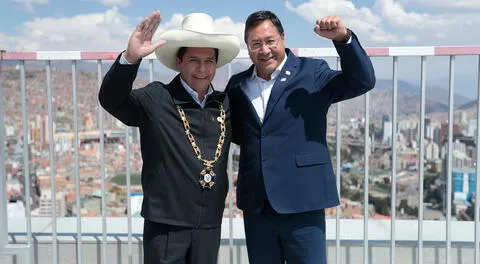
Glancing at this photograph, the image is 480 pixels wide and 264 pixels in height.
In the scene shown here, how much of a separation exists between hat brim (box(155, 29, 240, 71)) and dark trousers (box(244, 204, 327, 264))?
774 millimetres

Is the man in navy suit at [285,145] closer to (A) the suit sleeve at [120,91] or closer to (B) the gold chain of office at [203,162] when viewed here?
(B) the gold chain of office at [203,162]

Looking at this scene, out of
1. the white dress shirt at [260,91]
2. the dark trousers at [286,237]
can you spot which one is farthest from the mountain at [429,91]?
the dark trousers at [286,237]

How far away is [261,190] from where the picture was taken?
2.23m

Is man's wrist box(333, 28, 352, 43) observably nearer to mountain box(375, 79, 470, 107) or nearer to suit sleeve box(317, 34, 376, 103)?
suit sleeve box(317, 34, 376, 103)

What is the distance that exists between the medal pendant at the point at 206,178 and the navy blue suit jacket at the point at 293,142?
213 mm

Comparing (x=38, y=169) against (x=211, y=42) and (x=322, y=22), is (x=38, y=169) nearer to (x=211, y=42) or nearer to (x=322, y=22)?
(x=211, y=42)

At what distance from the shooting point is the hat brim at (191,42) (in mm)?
2080

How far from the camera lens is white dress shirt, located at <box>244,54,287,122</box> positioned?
2.24 meters

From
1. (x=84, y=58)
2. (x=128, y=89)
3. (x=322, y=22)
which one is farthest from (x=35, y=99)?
(x=322, y=22)

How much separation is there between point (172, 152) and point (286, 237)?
0.67 m

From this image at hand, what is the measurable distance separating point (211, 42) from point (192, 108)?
307mm

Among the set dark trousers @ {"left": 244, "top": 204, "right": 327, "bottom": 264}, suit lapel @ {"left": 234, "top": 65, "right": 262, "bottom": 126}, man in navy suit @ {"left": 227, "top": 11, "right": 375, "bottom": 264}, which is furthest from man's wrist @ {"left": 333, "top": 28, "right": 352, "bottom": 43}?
dark trousers @ {"left": 244, "top": 204, "right": 327, "bottom": 264}

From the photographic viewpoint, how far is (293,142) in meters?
2.20

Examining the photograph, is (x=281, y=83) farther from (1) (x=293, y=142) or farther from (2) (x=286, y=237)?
(2) (x=286, y=237)
